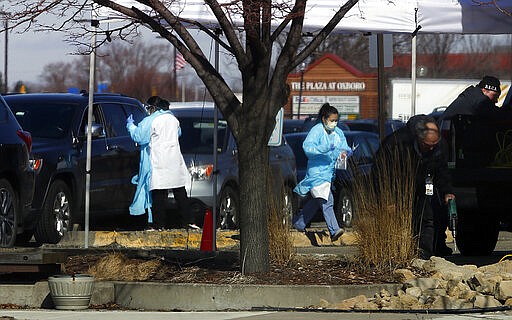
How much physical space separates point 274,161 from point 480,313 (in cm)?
925

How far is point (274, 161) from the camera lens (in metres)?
18.7

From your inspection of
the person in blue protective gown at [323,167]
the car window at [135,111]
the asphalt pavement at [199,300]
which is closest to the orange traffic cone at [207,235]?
the person in blue protective gown at [323,167]

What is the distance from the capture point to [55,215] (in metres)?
15.5

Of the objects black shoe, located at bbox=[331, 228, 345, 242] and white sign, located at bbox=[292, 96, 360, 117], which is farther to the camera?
white sign, located at bbox=[292, 96, 360, 117]

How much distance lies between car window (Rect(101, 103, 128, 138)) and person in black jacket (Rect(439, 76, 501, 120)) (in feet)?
16.0

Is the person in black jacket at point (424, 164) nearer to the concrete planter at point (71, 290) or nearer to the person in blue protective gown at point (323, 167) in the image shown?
the person in blue protective gown at point (323, 167)

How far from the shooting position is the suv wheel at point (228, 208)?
56.5 feet

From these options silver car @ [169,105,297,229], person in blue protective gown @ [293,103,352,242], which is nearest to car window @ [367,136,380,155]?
silver car @ [169,105,297,229]

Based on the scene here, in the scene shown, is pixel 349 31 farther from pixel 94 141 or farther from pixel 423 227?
pixel 94 141

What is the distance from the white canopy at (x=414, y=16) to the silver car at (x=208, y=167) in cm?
322

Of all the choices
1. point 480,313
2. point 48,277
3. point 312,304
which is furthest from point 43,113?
point 480,313

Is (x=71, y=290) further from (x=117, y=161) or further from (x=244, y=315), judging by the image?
(x=117, y=161)

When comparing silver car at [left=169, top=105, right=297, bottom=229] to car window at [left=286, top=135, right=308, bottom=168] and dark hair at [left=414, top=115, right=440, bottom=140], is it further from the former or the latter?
dark hair at [left=414, top=115, right=440, bottom=140]

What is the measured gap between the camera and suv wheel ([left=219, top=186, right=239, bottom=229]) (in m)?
17.2
